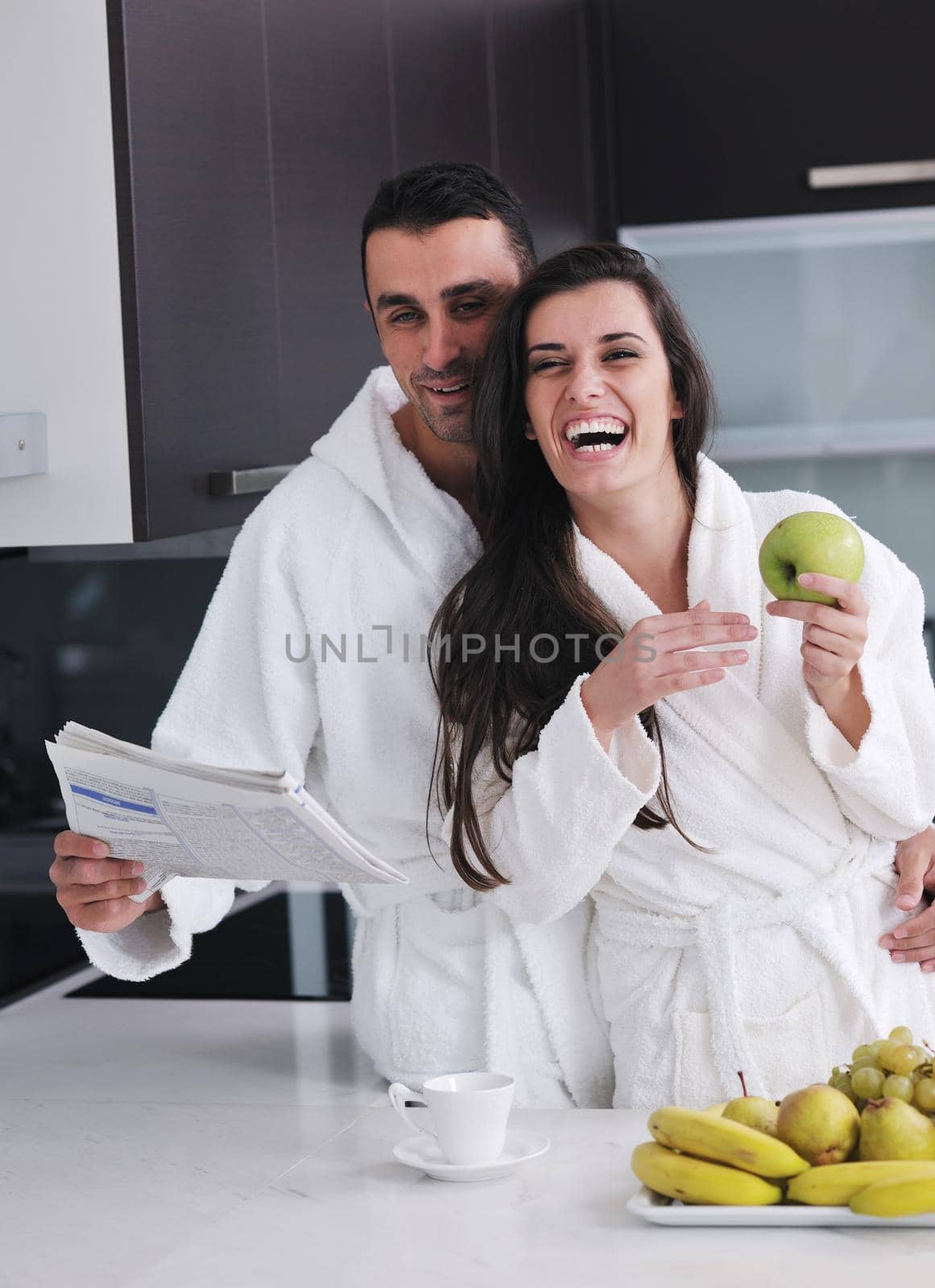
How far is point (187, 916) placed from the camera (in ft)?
5.61

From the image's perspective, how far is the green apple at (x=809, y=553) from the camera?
1.49 metres

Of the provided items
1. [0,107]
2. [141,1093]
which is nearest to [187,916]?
[141,1093]

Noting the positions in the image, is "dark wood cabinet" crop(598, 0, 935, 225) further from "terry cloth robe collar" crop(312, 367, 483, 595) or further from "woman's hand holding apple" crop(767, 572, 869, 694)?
"woman's hand holding apple" crop(767, 572, 869, 694)

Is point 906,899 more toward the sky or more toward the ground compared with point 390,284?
more toward the ground

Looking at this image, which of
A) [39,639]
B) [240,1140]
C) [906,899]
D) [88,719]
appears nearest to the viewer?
[240,1140]

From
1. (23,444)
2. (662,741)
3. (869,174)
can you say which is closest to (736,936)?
(662,741)

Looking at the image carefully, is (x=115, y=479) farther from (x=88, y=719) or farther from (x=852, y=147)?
(x=852, y=147)

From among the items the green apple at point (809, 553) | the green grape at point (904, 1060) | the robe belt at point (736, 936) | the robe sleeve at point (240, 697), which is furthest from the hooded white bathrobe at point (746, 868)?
the green grape at point (904, 1060)

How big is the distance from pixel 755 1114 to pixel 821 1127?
62 millimetres

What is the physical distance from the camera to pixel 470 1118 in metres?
1.34

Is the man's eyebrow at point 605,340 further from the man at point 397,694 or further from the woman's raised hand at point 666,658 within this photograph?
the woman's raised hand at point 666,658

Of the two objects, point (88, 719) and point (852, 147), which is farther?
point (852, 147)

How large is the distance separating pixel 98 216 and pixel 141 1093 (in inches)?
37.0

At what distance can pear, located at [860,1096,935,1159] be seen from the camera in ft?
3.93
